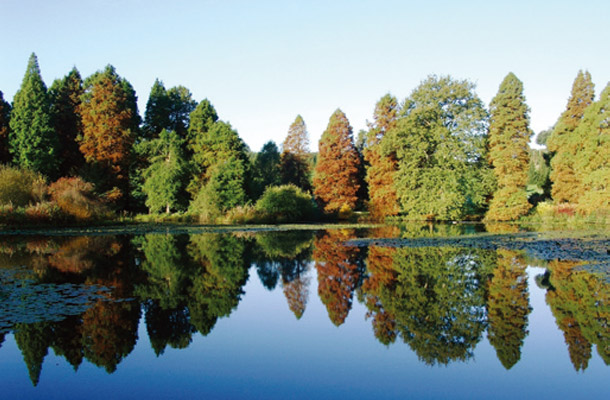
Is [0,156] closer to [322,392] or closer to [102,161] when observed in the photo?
[102,161]

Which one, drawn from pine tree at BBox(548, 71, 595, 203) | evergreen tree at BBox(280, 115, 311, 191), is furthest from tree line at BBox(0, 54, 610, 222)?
evergreen tree at BBox(280, 115, 311, 191)

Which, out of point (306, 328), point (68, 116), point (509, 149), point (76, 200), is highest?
point (68, 116)

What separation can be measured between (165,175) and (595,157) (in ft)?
99.2

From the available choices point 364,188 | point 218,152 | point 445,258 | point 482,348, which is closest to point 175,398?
point 482,348

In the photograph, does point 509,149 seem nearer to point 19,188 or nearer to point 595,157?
point 595,157

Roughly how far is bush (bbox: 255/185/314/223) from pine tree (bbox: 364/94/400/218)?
23.4 feet

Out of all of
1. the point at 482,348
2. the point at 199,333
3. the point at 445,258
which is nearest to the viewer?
the point at 482,348

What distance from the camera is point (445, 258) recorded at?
45.1ft

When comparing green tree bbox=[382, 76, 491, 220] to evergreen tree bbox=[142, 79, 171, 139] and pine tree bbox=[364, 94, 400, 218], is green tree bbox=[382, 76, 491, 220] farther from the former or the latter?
evergreen tree bbox=[142, 79, 171, 139]

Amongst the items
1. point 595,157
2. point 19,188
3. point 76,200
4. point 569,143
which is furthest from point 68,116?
point 595,157

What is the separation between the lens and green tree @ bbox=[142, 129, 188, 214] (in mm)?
35375

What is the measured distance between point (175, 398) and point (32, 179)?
2688 cm

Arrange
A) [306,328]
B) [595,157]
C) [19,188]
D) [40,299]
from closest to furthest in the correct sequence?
1. [306,328]
2. [40,299]
3. [19,188]
4. [595,157]

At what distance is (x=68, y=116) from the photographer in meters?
39.1
